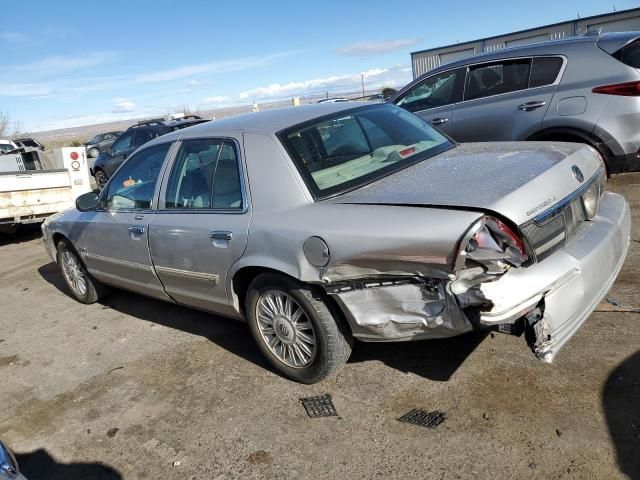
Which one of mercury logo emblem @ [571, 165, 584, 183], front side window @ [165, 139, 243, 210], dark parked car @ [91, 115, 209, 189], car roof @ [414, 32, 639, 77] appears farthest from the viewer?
dark parked car @ [91, 115, 209, 189]

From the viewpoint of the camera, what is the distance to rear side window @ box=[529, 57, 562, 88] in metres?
6.00

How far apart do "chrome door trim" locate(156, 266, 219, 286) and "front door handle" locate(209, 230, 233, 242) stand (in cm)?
27

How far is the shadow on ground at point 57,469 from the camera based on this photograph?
2951 millimetres

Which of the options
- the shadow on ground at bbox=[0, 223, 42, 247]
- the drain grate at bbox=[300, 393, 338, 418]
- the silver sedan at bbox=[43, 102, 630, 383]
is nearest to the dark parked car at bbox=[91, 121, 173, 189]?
the shadow on ground at bbox=[0, 223, 42, 247]

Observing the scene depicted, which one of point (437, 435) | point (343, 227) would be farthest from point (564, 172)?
point (437, 435)

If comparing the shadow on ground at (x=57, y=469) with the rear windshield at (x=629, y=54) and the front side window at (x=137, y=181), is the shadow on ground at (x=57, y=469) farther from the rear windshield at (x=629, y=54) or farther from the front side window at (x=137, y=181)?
the rear windshield at (x=629, y=54)

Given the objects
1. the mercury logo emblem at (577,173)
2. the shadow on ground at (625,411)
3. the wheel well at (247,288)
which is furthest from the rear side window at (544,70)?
the wheel well at (247,288)

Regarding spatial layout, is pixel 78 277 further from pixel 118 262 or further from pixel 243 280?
pixel 243 280

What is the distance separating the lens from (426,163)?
11.8 ft

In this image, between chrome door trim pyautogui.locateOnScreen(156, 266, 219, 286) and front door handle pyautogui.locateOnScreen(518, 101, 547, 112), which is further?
front door handle pyautogui.locateOnScreen(518, 101, 547, 112)

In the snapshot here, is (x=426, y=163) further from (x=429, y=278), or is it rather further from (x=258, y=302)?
(x=258, y=302)

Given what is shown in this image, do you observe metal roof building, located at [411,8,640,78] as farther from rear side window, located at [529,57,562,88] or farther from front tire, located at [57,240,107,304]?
front tire, located at [57,240,107,304]

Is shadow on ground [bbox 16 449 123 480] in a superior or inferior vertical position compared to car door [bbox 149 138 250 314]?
inferior

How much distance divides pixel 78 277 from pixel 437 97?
15.5 feet
